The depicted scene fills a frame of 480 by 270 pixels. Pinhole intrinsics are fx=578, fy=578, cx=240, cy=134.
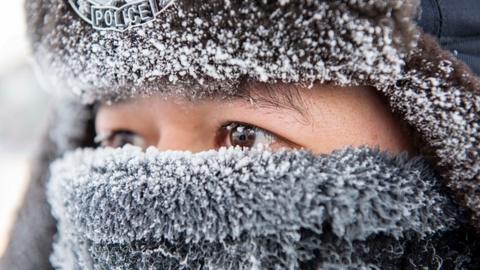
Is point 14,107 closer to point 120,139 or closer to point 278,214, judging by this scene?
point 120,139

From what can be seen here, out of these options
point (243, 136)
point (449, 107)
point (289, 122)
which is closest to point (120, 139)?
point (243, 136)

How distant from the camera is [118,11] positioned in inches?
39.7

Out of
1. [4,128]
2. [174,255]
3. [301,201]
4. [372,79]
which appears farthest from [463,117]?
[4,128]

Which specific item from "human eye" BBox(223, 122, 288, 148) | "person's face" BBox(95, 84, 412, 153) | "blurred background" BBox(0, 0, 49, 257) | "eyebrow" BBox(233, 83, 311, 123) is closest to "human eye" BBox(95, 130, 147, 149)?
"person's face" BBox(95, 84, 412, 153)

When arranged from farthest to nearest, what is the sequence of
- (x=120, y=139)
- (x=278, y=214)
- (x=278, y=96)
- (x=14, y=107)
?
(x=14, y=107) < (x=120, y=139) < (x=278, y=96) < (x=278, y=214)

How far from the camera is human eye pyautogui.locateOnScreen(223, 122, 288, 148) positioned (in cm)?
106

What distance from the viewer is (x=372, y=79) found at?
0.91 meters

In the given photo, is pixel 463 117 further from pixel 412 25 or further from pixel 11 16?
pixel 11 16

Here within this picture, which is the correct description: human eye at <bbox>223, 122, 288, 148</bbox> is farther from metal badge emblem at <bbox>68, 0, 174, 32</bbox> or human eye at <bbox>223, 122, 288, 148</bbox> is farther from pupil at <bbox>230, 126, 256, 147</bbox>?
metal badge emblem at <bbox>68, 0, 174, 32</bbox>

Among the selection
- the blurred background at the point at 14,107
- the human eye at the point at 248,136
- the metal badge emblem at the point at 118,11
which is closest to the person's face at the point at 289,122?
the human eye at the point at 248,136

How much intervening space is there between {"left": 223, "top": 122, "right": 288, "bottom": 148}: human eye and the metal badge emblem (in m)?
0.25

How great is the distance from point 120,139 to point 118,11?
427mm

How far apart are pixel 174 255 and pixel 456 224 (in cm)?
47

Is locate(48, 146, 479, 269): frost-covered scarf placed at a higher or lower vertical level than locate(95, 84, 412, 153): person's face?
lower
